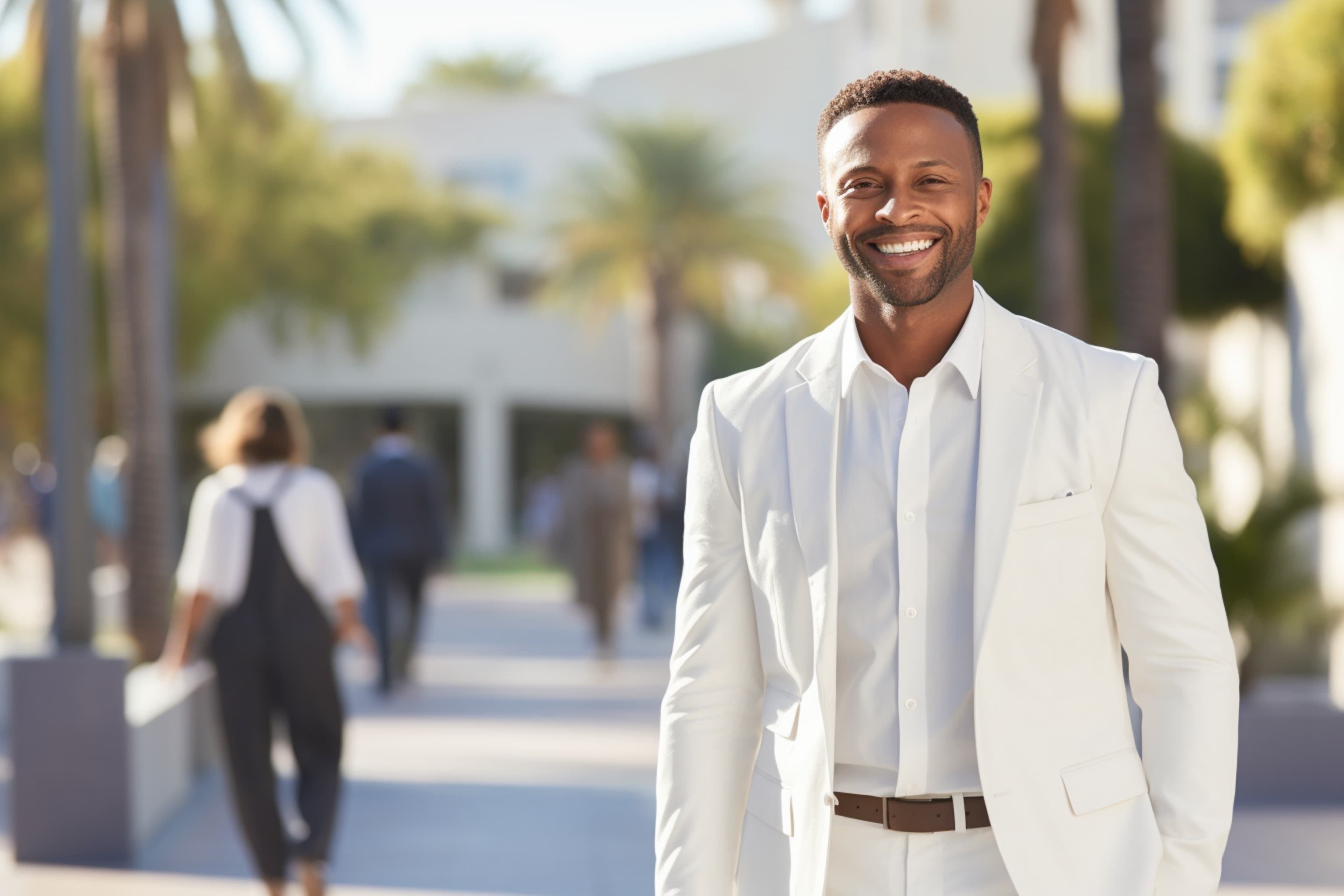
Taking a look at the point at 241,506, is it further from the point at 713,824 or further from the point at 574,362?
the point at 574,362

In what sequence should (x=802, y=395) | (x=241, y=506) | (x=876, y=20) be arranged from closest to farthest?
(x=802, y=395)
(x=241, y=506)
(x=876, y=20)

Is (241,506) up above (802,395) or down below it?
below

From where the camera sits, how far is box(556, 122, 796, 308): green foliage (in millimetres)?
32688

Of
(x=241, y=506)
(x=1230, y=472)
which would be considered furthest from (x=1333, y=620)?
(x=241, y=506)

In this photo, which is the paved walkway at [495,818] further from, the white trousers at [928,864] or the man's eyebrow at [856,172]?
the man's eyebrow at [856,172]

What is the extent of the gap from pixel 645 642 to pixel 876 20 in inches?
994

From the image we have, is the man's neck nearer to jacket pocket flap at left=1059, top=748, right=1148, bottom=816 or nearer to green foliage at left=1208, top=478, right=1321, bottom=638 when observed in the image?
jacket pocket flap at left=1059, top=748, right=1148, bottom=816

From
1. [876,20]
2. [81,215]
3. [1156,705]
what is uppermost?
[876,20]

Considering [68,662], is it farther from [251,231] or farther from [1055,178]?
[251,231]

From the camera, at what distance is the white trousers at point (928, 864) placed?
2.44 meters

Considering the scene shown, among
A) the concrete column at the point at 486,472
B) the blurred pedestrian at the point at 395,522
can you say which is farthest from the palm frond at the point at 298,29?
the concrete column at the point at 486,472

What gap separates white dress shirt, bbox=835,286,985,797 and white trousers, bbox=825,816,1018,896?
0.20 ft

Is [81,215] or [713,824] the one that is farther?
[81,215]

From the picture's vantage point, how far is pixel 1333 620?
9.66 m
